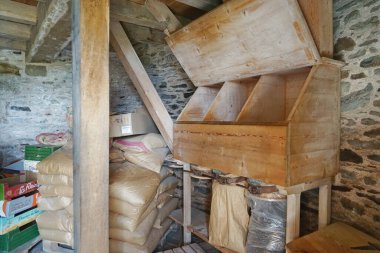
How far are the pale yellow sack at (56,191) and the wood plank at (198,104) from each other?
1223 millimetres

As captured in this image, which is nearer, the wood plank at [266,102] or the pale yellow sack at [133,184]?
the wood plank at [266,102]

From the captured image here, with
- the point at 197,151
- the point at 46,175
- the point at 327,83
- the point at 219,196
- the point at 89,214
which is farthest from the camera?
the point at 46,175

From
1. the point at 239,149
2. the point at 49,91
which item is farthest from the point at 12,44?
the point at 239,149

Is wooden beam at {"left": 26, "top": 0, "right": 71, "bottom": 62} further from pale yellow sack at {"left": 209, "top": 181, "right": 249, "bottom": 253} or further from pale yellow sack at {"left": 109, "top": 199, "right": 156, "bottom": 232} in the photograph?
pale yellow sack at {"left": 209, "top": 181, "right": 249, "bottom": 253}

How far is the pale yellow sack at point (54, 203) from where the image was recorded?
2105 mm

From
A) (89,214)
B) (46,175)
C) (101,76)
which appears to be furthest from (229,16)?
(46,175)

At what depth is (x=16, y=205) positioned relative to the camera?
240 cm

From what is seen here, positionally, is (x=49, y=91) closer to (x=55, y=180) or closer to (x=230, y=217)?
(x=55, y=180)

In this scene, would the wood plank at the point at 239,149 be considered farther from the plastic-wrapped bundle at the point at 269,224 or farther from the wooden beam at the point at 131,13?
the wooden beam at the point at 131,13

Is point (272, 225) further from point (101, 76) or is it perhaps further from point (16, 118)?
point (16, 118)

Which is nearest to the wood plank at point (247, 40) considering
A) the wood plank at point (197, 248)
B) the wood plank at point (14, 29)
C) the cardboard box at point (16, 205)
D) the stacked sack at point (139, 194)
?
the stacked sack at point (139, 194)

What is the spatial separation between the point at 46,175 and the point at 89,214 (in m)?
1.18

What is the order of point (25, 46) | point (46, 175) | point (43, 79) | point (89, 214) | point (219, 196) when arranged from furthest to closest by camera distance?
1. point (43, 79)
2. point (25, 46)
3. point (46, 175)
4. point (219, 196)
5. point (89, 214)

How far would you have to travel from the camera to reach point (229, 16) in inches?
61.7
